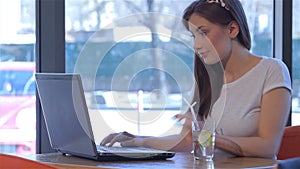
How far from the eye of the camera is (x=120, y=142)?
7.37ft

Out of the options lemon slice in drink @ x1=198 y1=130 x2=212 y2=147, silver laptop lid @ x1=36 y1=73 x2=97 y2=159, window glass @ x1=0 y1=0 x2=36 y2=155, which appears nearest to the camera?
silver laptop lid @ x1=36 y1=73 x2=97 y2=159

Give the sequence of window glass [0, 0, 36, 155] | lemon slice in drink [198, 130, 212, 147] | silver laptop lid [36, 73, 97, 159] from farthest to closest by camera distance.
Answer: window glass [0, 0, 36, 155], lemon slice in drink [198, 130, 212, 147], silver laptop lid [36, 73, 97, 159]

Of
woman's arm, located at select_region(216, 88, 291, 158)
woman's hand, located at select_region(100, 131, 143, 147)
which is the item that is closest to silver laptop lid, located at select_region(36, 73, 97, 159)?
woman's hand, located at select_region(100, 131, 143, 147)

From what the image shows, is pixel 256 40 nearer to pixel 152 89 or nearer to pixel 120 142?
pixel 152 89

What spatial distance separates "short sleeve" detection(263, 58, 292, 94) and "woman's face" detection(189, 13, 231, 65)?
0.68 ft

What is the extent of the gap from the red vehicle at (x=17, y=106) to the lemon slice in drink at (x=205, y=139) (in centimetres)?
142

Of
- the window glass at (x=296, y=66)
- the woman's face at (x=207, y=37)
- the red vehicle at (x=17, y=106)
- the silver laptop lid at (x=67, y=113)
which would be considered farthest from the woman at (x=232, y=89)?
the window glass at (x=296, y=66)

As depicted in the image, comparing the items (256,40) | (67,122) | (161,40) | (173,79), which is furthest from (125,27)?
(256,40)

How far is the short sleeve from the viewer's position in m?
2.29

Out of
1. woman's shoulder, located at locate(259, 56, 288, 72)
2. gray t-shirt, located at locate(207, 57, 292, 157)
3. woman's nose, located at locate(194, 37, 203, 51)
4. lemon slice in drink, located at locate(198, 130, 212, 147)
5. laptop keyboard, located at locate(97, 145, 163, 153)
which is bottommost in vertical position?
laptop keyboard, located at locate(97, 145, 163, 153)

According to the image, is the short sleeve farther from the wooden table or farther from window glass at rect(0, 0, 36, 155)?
window glass at rect(0, 0, 36, 155)

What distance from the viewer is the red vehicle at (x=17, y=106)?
321 cm

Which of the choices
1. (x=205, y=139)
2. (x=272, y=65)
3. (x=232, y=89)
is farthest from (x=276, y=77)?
(x=205, y=139)

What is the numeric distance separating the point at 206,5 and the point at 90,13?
1139 millimetres
